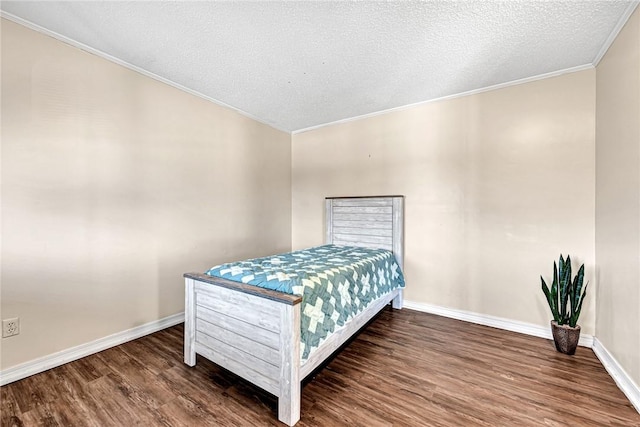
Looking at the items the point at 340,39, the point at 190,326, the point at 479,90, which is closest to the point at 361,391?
the point at 190,326

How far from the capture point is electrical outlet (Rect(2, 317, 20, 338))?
1.68 meters

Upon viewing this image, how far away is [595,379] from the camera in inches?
68.4

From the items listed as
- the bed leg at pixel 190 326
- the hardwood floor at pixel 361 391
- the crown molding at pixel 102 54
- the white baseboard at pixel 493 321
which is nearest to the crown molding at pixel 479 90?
the crown molding at pixel 102 54

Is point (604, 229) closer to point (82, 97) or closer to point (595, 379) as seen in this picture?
point (595, 379)


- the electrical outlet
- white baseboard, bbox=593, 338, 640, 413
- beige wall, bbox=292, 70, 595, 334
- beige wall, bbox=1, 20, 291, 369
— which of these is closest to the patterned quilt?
beige wall, bbox=292, 70, 595, 334

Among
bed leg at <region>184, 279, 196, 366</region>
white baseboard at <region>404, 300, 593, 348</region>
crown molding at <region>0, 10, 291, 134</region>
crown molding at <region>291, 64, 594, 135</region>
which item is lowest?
white baseboard at <region>404, 300, 593, 348</region>

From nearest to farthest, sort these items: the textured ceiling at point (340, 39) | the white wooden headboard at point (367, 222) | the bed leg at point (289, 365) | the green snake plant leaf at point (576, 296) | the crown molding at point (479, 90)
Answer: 1. the bed leg at point (289, 365)
2. the textured ceiling at point (340, 39)
3. the green snake plant leaf at point (576, 296)
4. the crown molding at point (479, 90)
5. the white wooden headboard at point (367, 222)

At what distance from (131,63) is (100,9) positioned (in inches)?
25.6

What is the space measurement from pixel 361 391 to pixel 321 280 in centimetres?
73

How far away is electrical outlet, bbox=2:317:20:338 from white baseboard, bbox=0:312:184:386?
222 mm

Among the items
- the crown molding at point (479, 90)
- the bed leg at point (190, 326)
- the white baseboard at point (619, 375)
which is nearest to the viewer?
the white baseboard at point (619, 375)

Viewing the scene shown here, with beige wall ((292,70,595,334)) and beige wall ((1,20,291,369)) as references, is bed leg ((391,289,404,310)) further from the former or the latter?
beige wall ((1,20,291,369))

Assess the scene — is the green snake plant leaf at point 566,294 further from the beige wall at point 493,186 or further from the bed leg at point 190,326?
the bed leg at point 190,326

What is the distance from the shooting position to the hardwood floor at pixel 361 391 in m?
1.42
